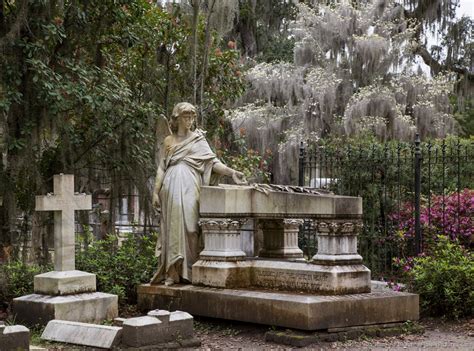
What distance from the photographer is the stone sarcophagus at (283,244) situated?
923 cm

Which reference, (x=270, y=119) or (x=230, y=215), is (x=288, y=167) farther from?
(x=230, y=215)

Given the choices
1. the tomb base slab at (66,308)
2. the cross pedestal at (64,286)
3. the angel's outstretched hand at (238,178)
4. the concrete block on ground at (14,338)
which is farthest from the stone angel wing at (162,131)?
the concrete block on ground at (14,338)

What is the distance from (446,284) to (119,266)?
15.9ft

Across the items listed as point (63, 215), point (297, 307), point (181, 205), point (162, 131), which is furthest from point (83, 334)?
point (162, 131)

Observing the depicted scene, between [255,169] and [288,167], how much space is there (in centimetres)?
887

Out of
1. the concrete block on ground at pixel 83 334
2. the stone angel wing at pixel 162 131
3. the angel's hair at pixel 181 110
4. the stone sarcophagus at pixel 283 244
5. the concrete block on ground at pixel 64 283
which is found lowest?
the concrete block on ground at pixel 83 334

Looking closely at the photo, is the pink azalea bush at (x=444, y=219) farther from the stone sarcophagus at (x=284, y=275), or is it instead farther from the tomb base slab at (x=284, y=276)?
the tomb base slab at (x=284, y=276)

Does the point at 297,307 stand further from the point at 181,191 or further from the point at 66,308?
the point at 66,308

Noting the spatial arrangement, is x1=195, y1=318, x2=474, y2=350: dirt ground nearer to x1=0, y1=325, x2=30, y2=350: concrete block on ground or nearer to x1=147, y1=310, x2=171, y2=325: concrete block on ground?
x1=147, y1=310, x2=171, y2=325: concrete block on ground

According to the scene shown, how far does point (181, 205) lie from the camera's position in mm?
10469

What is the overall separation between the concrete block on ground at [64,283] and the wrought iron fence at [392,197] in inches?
188

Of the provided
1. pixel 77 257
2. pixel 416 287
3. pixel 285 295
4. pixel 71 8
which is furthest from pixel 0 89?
pixel 416 287

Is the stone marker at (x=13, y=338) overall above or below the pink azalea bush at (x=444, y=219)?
below

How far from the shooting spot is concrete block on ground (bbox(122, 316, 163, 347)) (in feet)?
25.8
